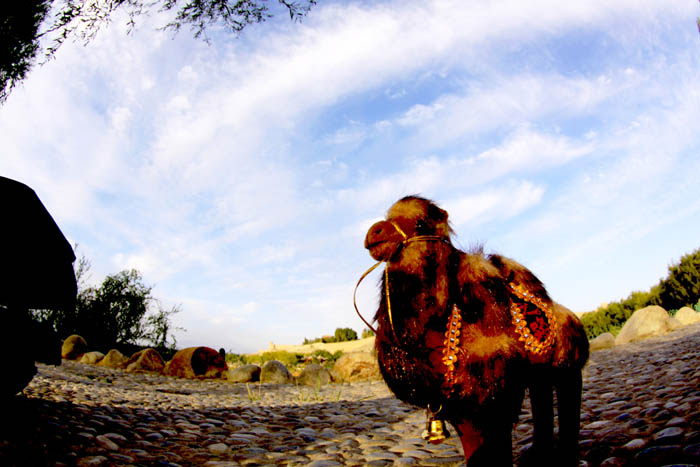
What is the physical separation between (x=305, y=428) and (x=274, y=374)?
269 inches

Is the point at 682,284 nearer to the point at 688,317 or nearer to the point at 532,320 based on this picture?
the point at 688,317

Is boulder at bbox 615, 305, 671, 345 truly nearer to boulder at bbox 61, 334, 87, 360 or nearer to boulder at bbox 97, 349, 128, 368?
boulder at bbox 97, 349, 128, 368

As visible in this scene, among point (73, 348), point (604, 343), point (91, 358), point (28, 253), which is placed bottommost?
point (604, 343)

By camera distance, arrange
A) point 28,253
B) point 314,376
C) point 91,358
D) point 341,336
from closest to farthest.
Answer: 1. point 28,253
2. point 314,376
3. point 91,358
4. point 341,336

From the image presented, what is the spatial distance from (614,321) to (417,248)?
52.6 ft

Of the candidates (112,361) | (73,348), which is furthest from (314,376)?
(73,348)

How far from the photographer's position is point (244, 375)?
38.2 feet

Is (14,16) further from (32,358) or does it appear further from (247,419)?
(247,419)

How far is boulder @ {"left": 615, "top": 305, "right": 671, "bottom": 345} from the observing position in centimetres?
1030

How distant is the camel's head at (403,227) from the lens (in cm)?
213

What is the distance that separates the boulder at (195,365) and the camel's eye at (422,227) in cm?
1132

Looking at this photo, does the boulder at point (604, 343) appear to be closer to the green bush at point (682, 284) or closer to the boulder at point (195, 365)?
the green bush at point (682, 284)

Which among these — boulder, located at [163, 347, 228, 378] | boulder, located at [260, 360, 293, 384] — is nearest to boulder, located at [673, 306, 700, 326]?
boulder, located at [260, 360, 293, 384]

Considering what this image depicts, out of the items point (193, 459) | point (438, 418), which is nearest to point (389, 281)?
point (438, 418)
